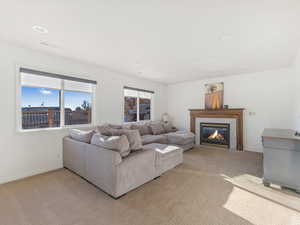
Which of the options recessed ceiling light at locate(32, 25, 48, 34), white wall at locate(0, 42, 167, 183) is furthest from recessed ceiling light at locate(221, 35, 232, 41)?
white wall at locate(0, 42, 167, 183)

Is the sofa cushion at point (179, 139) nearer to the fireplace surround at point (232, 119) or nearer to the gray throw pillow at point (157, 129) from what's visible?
the gray throw pillow at point (157, 129)

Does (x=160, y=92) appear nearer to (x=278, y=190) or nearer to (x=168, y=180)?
(x=168, y=180)

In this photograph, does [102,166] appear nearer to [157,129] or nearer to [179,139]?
[179,139]

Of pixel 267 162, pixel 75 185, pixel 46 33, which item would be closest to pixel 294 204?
pixel 267 162

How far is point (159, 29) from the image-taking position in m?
2.30

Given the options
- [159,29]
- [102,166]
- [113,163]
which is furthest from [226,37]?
[102,166]

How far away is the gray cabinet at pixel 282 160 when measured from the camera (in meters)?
2.34

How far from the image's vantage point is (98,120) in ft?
13.8

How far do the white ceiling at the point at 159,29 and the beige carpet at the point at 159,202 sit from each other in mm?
2689

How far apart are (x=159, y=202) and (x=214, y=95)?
4.59 meters

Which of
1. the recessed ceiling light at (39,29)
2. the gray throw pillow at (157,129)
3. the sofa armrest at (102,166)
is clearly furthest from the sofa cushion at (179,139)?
the recessed ceiling light at (39,29)

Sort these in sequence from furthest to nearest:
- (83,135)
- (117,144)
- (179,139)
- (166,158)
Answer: (179,139) → (166,158) → (83,135) → (117,144)

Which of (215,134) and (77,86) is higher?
(77,86)

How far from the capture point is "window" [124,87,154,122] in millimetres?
5316
